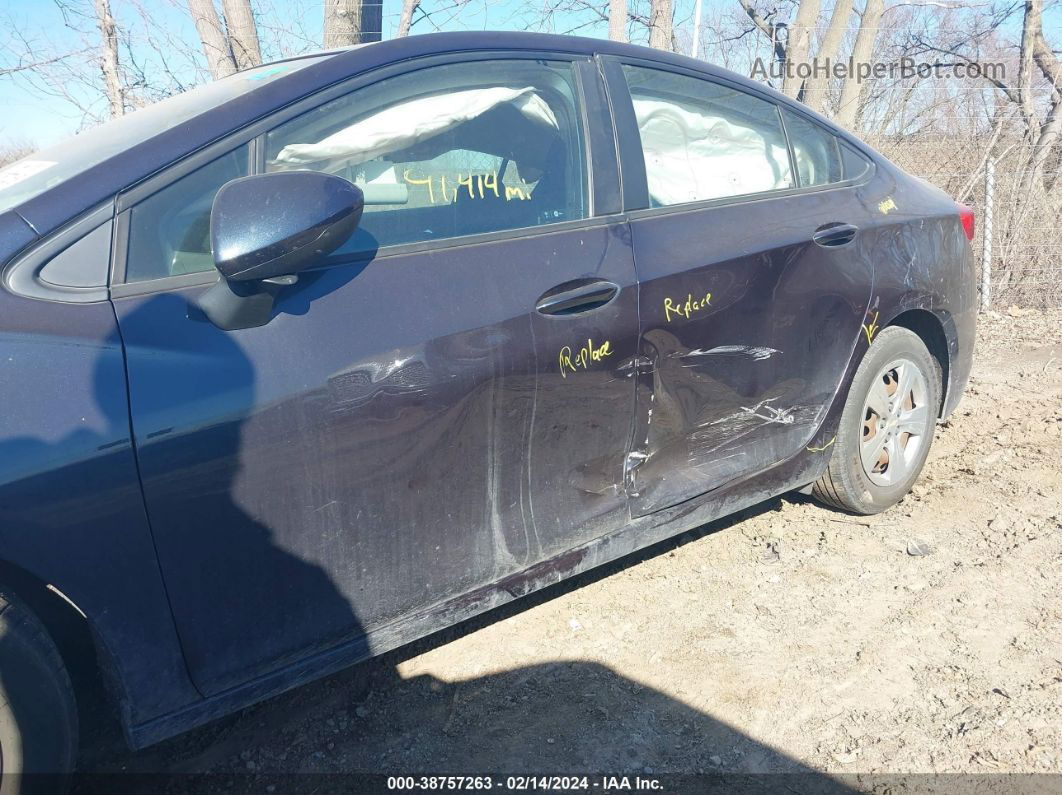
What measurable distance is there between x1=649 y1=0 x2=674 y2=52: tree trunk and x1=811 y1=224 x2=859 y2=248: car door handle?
7094 millimetres

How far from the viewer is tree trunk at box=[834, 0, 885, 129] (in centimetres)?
1031

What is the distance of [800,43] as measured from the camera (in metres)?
11.4

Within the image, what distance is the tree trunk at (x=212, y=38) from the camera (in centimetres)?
639

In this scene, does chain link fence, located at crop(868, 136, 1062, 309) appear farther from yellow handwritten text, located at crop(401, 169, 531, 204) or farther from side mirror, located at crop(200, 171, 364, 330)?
side mirror, located at crop(200, 171, 364, 330)

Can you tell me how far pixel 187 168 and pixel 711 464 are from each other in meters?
1.82

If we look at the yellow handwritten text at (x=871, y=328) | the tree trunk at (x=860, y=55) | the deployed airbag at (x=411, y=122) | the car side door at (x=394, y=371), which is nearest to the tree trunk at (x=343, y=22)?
the deployed airbag at (x=411, y=122)

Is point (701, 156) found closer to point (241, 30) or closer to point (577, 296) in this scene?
point (577, 296)

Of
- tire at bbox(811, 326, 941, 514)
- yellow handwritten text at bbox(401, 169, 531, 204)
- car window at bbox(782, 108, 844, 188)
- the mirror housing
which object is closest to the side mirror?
the mirror housing

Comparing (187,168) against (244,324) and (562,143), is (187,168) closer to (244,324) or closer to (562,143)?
(244,324)

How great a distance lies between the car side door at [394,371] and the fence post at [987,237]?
583 centimetres

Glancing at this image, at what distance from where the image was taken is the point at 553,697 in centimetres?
256

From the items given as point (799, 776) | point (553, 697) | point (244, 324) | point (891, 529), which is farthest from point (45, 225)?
point (891, 529)

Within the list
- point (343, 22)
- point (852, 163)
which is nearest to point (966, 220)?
point (852, 163)

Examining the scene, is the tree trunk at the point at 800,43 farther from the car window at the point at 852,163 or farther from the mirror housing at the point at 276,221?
the mirror housing at the point at 276,221
